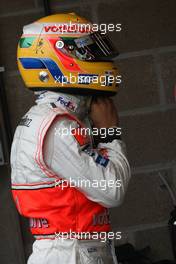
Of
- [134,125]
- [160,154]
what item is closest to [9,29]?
[134,125]

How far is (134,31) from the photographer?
11.1 ft

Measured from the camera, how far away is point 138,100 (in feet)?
11.3

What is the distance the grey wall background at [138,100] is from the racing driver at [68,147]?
1118 mm

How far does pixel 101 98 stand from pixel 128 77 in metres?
1.19

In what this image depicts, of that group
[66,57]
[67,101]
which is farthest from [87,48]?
[67,101]

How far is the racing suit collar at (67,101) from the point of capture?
86.2 inches

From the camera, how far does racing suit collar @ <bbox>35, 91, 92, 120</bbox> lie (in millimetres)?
2189

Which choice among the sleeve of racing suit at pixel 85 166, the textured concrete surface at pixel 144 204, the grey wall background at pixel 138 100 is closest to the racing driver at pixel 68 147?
the sleeve of racing suit at pixel 85 166

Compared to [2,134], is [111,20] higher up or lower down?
higher up

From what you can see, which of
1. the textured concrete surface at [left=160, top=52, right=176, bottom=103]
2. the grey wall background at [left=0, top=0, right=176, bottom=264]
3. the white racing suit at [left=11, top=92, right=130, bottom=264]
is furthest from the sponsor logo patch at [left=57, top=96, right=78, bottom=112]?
the textured concrete surface at [left=160, top=52, right=176, bottom=103]

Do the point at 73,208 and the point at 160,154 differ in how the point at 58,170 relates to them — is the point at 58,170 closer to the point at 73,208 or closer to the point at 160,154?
the point at 73,208

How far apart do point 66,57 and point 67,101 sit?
16 centimetres

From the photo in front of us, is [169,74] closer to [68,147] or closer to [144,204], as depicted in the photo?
[144,204]

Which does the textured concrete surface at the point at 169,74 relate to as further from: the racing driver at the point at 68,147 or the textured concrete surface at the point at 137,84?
the racing driver at the point at 68,147
